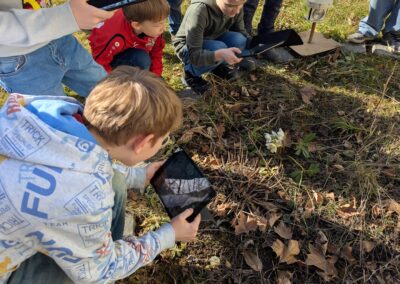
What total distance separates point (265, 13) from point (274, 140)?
4.89ft

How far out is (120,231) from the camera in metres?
1.69

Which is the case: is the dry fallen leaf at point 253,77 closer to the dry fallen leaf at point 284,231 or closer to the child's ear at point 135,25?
the child's ear at point 135,25

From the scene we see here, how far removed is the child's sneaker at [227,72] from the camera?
3031 millimetres

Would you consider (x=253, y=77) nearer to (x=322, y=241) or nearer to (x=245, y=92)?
(x=245, y=92)

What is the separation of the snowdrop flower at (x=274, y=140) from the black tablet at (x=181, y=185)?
2.71 ft

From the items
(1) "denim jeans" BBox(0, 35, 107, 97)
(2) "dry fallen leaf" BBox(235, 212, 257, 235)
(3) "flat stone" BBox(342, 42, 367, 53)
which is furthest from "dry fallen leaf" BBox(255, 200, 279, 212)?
(3) "flat stone" BBox(342, 42, 367, 53)

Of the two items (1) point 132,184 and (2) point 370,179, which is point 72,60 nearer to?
(1) point 132,184

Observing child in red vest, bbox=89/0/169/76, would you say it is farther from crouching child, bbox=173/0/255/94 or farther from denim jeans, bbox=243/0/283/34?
denim jeans, bbox=243/0/283/34

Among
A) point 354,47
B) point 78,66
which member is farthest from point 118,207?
point 354,47

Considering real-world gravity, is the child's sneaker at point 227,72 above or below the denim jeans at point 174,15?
below

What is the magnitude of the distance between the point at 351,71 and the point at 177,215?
215 centimetres

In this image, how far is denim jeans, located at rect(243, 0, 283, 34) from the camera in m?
3.35

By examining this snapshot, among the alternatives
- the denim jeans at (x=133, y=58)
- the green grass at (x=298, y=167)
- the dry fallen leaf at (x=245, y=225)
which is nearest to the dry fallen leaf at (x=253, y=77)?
the green grass at (x=298, y=167)

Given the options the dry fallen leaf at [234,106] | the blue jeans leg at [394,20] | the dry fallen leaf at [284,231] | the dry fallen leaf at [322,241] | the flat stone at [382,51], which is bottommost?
the dry fallen leaf at [322,241]
